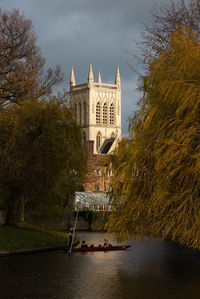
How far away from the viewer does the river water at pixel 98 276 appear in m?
18.4

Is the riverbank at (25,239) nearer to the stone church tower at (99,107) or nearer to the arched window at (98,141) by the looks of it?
the arched window at (98,141)

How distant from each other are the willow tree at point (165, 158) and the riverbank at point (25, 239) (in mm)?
14599

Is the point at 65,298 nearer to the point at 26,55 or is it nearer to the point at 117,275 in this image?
the point at 117,275

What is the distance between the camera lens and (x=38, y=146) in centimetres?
3425

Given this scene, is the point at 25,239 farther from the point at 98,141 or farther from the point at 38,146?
the point at 98,141

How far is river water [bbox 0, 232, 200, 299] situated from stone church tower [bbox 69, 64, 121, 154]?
154405mm

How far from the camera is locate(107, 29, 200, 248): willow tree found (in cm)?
1638

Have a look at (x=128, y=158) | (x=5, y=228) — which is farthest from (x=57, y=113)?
(x=128, y=158)

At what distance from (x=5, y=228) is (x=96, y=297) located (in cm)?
1902

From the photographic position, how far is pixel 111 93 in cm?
19000

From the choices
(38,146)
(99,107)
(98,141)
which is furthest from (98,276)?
(99,107)

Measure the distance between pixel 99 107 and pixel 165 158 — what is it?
17414cm

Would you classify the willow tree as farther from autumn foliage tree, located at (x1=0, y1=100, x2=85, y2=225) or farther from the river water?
autumn foliage tree, located at (x1=0, y1=100, x2=85, y2=225)

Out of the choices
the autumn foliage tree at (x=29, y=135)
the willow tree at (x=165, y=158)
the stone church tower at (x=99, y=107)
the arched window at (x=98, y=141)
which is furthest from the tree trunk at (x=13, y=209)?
the stone church tower at (x=99, y=107)
